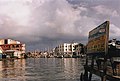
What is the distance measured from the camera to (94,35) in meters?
30.7

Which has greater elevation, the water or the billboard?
the billboard

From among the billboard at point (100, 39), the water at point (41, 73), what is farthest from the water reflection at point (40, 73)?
the billboard at point (100, 39)

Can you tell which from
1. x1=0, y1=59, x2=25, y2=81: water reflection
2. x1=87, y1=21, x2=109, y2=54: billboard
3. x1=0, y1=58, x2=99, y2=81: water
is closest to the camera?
x1=87, y1=21, x2=109, y2=54: billboard

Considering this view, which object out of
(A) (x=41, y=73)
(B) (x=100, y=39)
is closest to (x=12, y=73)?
(A) (x=41, y=73)

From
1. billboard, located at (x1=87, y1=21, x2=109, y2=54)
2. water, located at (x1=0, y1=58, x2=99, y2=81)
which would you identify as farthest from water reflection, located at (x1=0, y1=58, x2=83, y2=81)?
billboard, located at (x1=87, y1=21, x2=109, y2=54)

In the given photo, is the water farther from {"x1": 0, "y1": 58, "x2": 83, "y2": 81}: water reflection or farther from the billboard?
the billboard

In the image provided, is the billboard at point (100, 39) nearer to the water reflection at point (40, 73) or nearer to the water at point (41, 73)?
the water at point (41, 73)

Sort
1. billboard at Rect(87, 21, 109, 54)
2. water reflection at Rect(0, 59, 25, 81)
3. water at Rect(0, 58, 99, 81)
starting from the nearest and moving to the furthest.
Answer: billboard at Rect(87, 21, 109, 54)
water at Rect(0, 58, 99, 81)
water reflection at Rect(0, 59, 25, 81)

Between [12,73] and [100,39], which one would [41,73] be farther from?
[100,39]

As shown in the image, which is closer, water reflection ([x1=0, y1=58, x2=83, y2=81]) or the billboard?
the billboard

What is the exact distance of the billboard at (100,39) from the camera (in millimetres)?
25047

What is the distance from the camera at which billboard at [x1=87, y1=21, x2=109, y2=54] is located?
986 inches

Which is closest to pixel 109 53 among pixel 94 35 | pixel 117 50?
pixel 117 50

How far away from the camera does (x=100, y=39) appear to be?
1071 inches
